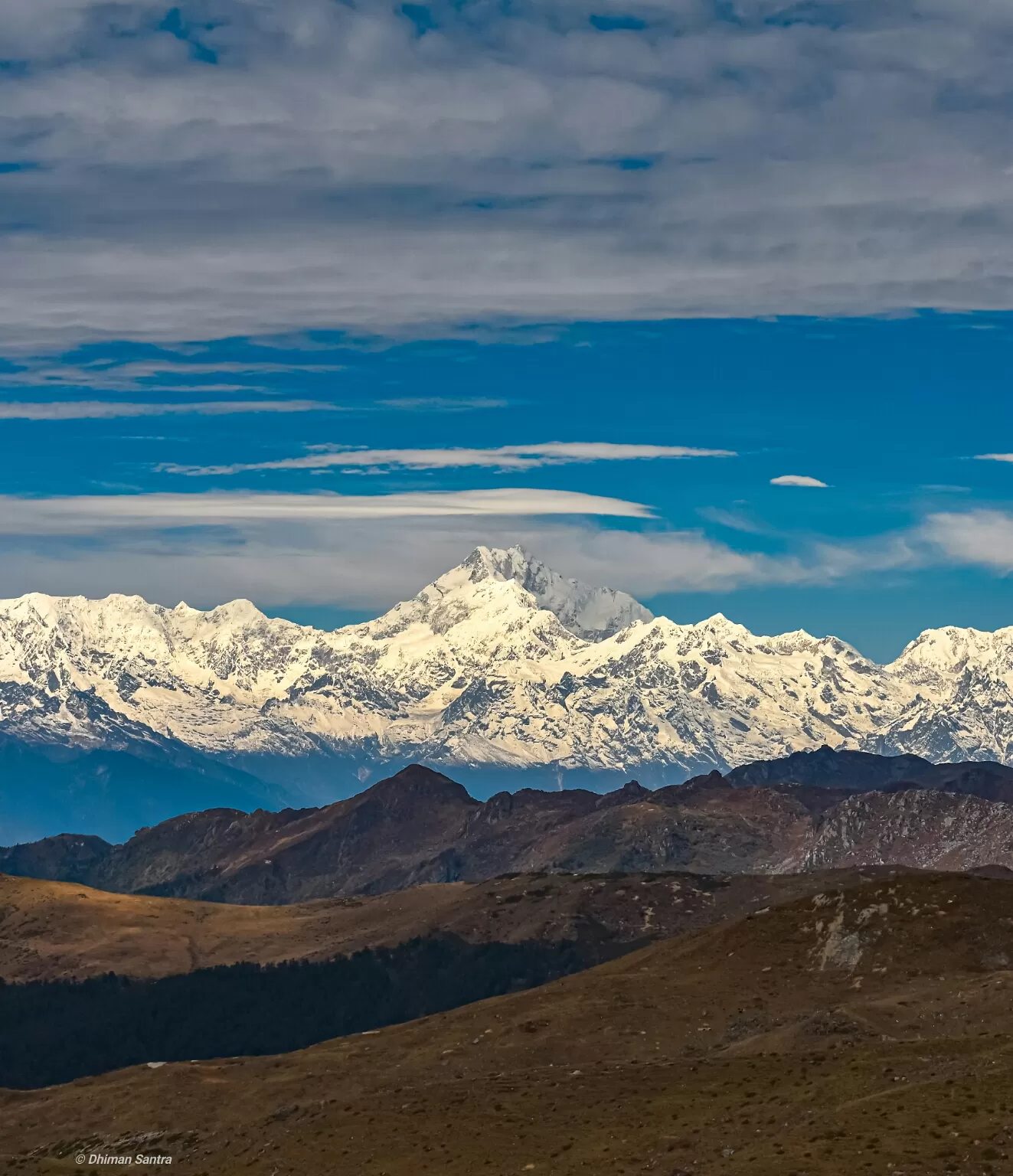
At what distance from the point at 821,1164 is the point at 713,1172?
9.85 metres

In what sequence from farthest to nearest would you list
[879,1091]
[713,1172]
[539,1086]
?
[539,1086] → [879,1091] → [713,1172]

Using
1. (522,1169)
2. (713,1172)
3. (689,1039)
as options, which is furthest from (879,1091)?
(689,1039)

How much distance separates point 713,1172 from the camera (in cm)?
12219

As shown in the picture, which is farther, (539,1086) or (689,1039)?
(689,1039)

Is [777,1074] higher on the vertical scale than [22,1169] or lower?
higher

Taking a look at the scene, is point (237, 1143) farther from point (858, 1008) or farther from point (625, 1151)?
point (858, 1008)

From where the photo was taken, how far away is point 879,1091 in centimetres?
13538

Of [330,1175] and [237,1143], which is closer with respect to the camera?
[330,1175]

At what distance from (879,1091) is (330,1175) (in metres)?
48.5

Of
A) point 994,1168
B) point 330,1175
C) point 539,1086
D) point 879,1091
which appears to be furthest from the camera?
point 539,1086

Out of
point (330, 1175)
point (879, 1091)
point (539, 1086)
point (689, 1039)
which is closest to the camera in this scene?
point (879, 1091)

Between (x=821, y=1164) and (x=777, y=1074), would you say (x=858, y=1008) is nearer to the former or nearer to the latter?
(x=777, y=1074)

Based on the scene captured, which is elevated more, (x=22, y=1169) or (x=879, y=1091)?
(x=879, y=1091)

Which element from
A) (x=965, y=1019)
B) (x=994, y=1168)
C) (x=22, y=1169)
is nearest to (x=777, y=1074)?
(x=965, y=1019)
